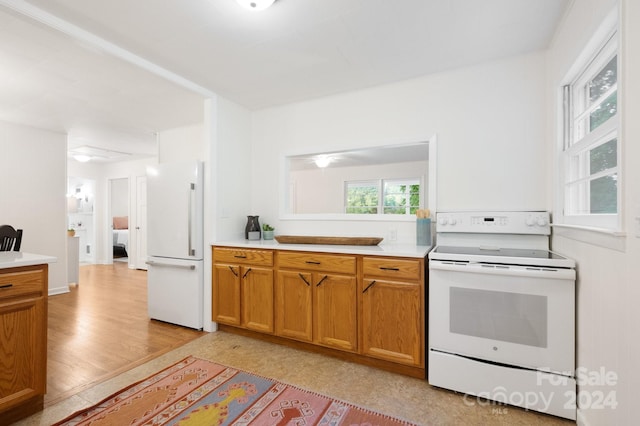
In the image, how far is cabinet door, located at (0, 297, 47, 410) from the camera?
1579 mm

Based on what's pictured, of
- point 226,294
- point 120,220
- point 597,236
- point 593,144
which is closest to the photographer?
point 597,236

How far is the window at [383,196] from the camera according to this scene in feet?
10.7

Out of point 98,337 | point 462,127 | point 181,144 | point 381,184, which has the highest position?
point 181,144

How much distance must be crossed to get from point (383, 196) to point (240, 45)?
88.1 inches

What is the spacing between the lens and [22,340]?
5.40 ft

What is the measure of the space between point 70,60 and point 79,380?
7.95ft

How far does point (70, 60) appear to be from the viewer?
235cm

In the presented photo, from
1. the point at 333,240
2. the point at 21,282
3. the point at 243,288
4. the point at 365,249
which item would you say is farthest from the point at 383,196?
the point at 21,282

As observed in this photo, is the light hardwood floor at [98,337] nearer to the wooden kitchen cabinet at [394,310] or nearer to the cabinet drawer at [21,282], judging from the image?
the cabinet drawer at [21,282]

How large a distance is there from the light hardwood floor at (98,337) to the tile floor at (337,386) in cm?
15

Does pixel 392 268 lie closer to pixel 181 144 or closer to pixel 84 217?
pixel 181 144

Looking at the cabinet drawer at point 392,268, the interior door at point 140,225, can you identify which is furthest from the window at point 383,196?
the interior door at point 140,225

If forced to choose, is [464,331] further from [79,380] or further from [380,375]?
[79,380]

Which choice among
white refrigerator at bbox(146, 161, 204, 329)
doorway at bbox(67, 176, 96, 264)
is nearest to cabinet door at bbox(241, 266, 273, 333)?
white refrigerator at bbox(146, 161, 204, 329)
